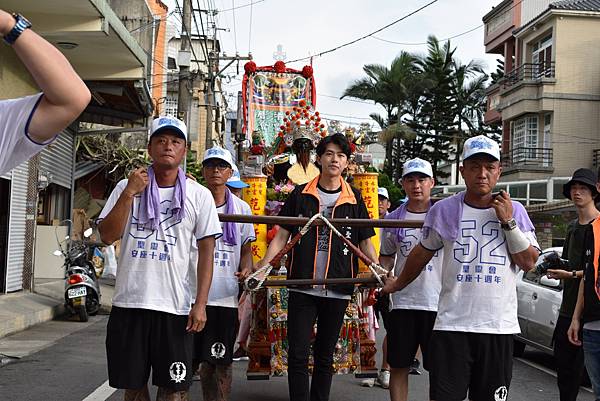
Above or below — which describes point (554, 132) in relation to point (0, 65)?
above

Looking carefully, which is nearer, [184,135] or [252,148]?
[184,135]

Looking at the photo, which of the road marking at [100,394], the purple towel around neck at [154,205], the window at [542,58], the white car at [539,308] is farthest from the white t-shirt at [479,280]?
the window at [542,58]

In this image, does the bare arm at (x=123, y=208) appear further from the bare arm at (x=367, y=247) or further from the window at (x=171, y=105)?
the window at (x=171, y=105)

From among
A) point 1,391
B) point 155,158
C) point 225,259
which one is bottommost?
point 1,391

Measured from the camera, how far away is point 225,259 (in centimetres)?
592

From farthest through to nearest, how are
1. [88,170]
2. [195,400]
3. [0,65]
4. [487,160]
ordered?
1. [88,170]
2. [0,65]
3. [195,400]
4. [487,160]

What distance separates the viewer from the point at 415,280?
5.95 metres

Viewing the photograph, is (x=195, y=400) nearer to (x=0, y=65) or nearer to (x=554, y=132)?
(x=0, y=65)

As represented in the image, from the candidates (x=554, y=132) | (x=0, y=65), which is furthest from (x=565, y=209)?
(x=0, y=65)

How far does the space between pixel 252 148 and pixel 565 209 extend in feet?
59.9

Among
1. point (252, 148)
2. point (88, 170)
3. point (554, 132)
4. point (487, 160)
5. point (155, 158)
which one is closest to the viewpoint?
point (487, 160)

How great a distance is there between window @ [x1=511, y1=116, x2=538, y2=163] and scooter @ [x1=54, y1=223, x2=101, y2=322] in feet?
77.3

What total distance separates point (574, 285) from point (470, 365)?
1960mm

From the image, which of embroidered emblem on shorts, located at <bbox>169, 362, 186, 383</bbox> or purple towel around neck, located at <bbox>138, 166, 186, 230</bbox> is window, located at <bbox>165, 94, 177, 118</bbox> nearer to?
purple towel around neck, located at <bbox>138, 166, 186, 230</bbox>
